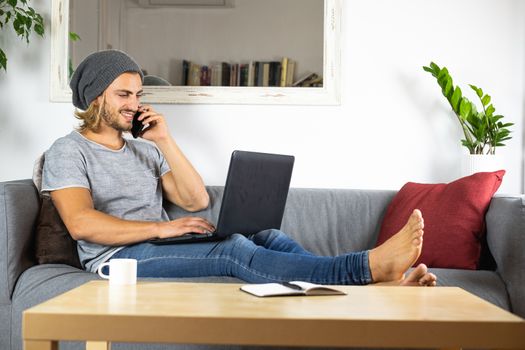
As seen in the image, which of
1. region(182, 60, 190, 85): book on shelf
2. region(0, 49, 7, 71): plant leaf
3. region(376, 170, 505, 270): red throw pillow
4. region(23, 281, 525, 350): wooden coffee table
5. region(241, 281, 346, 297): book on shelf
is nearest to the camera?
region(23, 281, 525, 350): wooden coffee table

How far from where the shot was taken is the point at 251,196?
2.55 meters

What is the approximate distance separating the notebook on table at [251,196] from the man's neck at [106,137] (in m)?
0.49

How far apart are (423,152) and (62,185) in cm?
165

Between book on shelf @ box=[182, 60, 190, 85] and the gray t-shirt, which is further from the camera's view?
book on shelf @ box=[182, 60, 190, 85]

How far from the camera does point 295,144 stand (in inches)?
137

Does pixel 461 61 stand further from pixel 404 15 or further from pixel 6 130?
pixel 6 130

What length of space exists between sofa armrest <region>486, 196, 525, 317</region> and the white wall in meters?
0.71

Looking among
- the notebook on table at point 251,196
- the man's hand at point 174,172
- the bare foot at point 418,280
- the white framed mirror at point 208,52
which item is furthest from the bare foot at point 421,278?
the white framed mirror at point 208,52

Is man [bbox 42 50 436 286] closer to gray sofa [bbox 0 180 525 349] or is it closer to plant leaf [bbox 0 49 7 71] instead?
gray sofa [bbox 0 180 525 349]

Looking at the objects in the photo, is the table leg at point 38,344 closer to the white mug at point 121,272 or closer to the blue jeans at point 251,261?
the white mug at point 121,272

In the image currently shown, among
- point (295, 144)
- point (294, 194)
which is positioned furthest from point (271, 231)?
point (295, 144)

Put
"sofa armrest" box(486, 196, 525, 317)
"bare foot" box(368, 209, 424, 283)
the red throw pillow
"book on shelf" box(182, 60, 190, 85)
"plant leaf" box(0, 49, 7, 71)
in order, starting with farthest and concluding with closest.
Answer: "book on shelf" box(182, 60, 190, 85) < "plant leaf" box(0, 49, 7, 71) < the red throw pillow < "sofa armrest" box(486, 196, 525, 317) < "bare foot" box(368, 209, 424, 283)

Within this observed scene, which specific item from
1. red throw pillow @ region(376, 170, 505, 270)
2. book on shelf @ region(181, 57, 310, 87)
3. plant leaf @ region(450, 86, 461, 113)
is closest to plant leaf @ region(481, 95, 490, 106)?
plant leaf @ region(450, 86, 461, 113)

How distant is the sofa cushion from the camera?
2.68 metres
